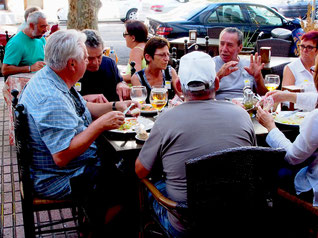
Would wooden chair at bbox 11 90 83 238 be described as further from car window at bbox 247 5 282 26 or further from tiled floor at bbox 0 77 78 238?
car window at bbox 247 5 282 26

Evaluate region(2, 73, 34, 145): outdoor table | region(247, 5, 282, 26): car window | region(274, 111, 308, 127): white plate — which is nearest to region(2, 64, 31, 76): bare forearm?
region(2, 73, 34, 145): outdoor table

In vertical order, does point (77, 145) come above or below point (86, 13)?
A: below

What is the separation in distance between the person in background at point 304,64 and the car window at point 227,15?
5891mm

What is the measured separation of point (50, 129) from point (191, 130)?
0.84 meters

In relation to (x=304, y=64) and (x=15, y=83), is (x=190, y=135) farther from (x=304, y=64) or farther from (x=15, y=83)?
(x=15, y=83)

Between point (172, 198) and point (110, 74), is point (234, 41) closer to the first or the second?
point (110, 74)

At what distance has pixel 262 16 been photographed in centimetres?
1020

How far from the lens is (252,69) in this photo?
3.99 meters

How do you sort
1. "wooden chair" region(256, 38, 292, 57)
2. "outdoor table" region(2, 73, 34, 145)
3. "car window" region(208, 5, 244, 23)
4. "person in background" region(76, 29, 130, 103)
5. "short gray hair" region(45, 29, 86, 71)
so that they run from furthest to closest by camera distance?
1. "car window" region(208, 5, 244, 23)
2. "wooden chair" region(256, 38, 292, 57)
3. "outdoor table" region(2, 73, 34, 145)
4. "person in background" region(76, 29, 130, 103)
5. "short gray hair" region(45, 29, 86, 71)

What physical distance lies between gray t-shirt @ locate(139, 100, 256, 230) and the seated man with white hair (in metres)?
0.45

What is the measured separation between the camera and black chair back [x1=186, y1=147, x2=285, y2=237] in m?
1.78

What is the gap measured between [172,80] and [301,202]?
214 cm

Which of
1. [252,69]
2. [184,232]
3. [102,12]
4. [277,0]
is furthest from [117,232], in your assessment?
[102,12]

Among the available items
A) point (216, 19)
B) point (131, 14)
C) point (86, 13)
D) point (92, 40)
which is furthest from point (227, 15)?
point (131, 14)
